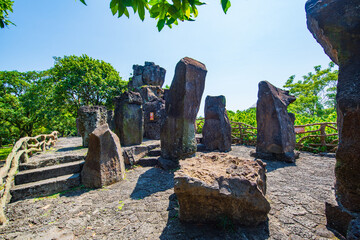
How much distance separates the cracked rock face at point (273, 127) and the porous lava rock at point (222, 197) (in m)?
3.45

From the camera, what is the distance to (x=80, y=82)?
14938 millimetres

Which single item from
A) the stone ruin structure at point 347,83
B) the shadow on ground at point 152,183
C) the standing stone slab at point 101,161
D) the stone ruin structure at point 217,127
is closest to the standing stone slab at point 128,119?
the shadow on ground at point 152,183

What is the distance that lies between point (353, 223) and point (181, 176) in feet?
5.17

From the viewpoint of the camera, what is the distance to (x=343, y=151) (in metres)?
1.38

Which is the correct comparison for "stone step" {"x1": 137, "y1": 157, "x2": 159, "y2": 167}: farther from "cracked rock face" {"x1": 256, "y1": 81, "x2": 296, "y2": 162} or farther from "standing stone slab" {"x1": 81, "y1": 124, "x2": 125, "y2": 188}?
"cracked rock face" {"x1": 256, "y1": 81, "x2": 296, "y2": 162}

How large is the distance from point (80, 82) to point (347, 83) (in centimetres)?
1774

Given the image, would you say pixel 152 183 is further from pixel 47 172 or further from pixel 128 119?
pixel 128 119

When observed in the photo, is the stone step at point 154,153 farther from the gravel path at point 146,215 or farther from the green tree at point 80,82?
the green tree at point 80,82

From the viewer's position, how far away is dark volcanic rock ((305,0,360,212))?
1245 mm

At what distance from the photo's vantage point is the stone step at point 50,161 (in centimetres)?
349

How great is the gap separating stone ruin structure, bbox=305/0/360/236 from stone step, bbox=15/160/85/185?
4640 mm

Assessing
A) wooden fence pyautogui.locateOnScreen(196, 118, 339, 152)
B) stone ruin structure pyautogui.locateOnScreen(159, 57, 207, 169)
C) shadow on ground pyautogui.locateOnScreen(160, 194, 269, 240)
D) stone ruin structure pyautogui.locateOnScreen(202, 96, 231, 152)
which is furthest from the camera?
stone ruin structure pyautogui.locateOnScreen(202, 96, 231, 152)

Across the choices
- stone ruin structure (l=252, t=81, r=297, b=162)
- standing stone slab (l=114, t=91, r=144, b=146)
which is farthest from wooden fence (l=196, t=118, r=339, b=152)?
standing stone slab (l=114, t=91, r=144, b=146)

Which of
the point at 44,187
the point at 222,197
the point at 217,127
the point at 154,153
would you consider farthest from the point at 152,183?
the point at 217,127
